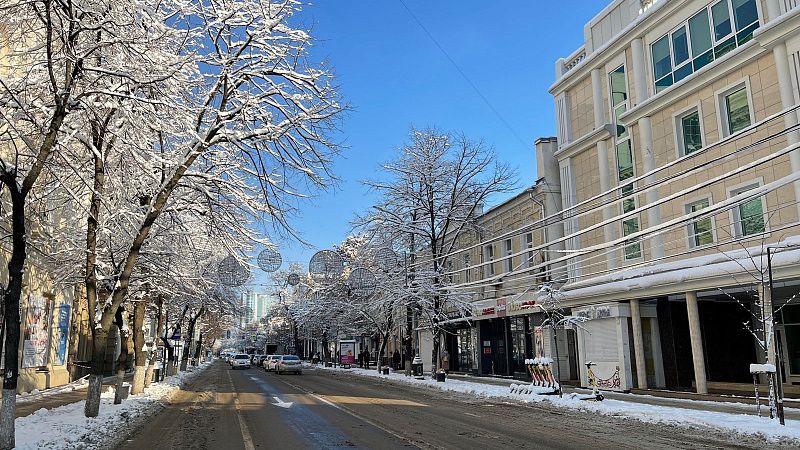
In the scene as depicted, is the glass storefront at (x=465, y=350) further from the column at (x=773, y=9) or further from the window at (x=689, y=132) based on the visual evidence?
the column at (x=773, y=9)

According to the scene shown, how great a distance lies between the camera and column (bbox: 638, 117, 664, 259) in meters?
22.5

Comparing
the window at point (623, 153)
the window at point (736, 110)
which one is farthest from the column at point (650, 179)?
the window at point (736, 110)

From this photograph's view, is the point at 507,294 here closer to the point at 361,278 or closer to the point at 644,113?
the point at 361,278

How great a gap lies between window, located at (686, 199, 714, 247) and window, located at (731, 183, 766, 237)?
115cm

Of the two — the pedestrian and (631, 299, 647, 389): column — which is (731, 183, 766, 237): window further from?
the pedestrian

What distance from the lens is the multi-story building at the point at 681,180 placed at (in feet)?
59.7

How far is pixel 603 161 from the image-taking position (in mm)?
25719

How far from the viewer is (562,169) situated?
28.8m

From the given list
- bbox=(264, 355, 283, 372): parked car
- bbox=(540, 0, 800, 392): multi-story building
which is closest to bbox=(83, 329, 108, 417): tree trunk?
bbox=(540, 0, 800, 392): multi-story building

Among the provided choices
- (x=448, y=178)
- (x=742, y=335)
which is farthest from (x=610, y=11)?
(x=742, y=335)

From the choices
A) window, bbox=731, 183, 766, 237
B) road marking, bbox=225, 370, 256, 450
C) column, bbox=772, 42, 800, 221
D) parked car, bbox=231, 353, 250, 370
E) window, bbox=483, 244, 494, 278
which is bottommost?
parked car, bbox=231, 353, 250, 370

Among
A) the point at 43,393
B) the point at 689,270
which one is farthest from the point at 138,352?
the point at 689,270

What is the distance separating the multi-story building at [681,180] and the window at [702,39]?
5cm

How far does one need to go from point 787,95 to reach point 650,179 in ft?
18.9
